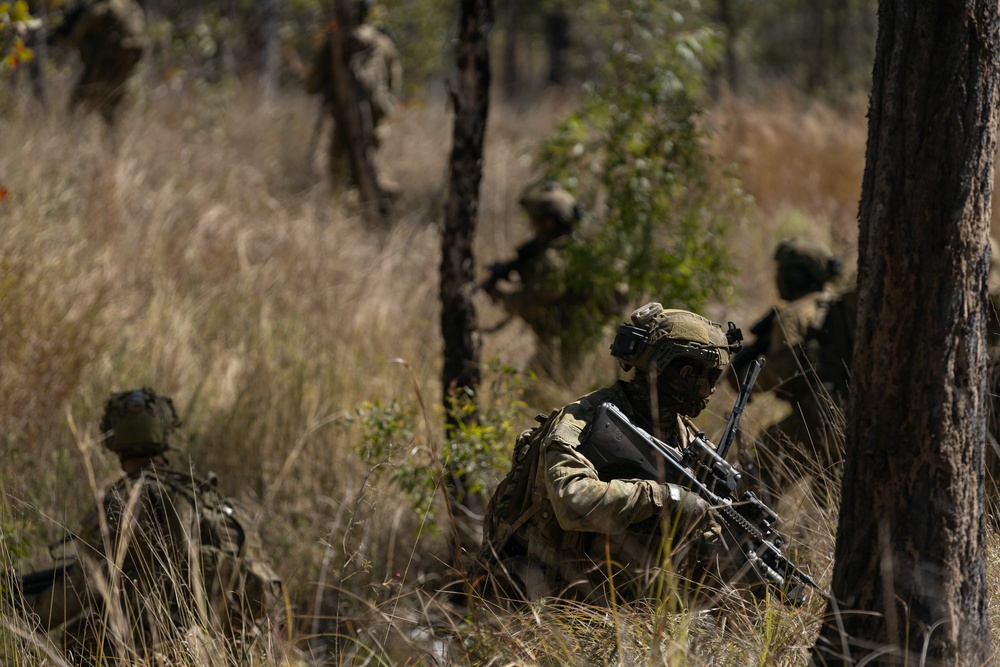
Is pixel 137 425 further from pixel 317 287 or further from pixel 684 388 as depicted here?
pixel 317 287

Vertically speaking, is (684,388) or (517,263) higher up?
(684,388)

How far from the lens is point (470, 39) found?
17.2 ft

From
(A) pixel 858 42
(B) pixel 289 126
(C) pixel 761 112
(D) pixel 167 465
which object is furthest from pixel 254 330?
(A) pixel 858 42

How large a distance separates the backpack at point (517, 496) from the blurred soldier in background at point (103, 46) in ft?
26.8

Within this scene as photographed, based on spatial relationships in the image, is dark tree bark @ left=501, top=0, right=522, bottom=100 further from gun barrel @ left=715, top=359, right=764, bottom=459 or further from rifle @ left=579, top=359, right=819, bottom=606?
rifle @ left=579, top=359, right=819, bottom=606

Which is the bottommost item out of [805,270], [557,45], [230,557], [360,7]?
[230,557]

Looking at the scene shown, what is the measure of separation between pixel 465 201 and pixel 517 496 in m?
2.28

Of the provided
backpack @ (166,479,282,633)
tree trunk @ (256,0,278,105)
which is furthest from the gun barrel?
tree trunk @ (256,0,278,105)

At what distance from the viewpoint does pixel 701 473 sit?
3.17m

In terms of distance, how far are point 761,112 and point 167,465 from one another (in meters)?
11.3

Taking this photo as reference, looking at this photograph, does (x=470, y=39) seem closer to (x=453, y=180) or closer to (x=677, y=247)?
(x=453, y=180)

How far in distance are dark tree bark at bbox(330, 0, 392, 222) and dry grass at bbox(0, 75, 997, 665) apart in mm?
273

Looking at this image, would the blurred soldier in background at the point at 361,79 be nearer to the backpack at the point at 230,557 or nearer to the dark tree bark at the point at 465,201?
the dark tree bark at the point at 465,201

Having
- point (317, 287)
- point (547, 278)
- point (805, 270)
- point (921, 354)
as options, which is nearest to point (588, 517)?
point (921, 354)
